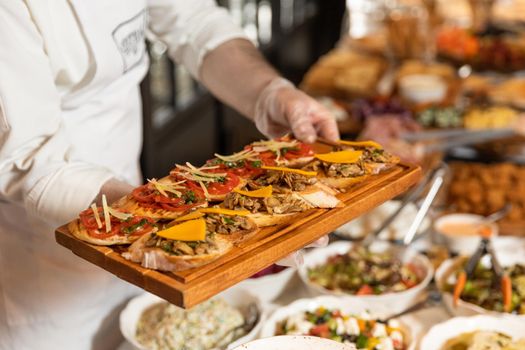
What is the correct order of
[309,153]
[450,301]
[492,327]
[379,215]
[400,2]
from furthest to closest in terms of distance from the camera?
[400,2]
[379,215]
[450,301]
[492,327]
[309,153]

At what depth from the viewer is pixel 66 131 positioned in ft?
6.64

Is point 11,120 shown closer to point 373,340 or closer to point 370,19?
point 373,340

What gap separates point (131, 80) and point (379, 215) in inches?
43.0

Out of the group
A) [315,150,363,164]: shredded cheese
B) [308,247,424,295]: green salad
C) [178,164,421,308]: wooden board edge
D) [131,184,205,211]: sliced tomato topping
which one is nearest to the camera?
[178,164,421,308]: wooden board edge

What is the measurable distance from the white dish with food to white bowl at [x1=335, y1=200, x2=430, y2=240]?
476 millimetres

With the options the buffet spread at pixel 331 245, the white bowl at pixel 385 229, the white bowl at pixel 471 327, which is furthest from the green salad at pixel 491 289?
the white bowl at pixel 385 229

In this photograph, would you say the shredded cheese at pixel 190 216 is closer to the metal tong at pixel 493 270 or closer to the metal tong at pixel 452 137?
the metal tong at pixel 493 270

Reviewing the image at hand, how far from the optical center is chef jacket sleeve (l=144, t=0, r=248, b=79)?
7.91 ft

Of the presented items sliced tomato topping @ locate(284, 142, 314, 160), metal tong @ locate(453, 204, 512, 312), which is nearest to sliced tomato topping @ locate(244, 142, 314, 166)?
sliced tomato topping @ locate(284, 142, 314, 160)

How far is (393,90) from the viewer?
4484 millimetres

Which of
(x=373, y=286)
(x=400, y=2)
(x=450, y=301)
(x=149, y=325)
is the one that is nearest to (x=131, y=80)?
(x=149, y=325)

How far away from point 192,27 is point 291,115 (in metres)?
0.57

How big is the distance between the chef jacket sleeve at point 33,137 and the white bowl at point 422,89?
9.03 ft

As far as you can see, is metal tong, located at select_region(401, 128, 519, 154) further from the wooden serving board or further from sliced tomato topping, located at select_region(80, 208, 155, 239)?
sliced tomato topping, located at select_region(80, 208, 155, 239)
